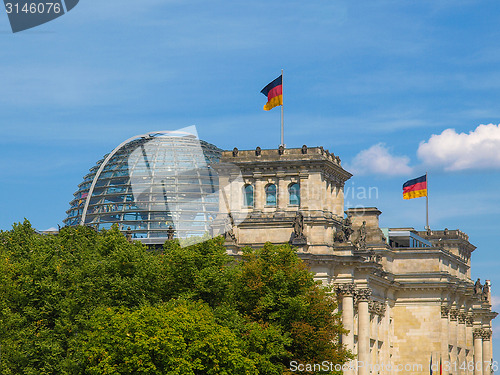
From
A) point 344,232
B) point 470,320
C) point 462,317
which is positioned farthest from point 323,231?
point 470,320

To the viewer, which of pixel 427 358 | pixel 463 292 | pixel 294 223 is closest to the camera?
pixel 294 223

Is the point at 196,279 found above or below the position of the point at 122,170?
below

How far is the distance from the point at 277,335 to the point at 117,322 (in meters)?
16.0

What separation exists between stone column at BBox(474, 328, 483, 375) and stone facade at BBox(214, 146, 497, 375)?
10.00m

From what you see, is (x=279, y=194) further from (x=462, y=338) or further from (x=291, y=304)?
(x=462, y=338)

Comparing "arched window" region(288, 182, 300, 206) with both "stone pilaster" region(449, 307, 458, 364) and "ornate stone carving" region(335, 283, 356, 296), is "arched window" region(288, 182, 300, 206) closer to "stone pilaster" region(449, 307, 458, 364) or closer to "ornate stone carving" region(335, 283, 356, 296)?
"ornate stone carving" region(335, 283, 356, 296)

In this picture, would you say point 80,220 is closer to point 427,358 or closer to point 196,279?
point 427,358

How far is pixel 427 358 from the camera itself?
14400 cm

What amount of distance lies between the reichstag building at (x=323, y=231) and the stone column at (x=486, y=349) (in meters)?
0.23

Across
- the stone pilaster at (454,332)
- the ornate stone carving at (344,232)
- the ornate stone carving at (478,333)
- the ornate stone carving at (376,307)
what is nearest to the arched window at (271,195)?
the ornate stone carving at (344,232)

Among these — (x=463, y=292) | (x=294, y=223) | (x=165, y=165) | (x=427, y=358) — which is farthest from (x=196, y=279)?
(x=165, y=165)

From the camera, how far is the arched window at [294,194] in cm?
12506

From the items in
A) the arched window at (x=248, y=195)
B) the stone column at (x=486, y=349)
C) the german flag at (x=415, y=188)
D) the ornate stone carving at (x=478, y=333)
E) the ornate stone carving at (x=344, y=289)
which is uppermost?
the german flag at (x=415, y=188)

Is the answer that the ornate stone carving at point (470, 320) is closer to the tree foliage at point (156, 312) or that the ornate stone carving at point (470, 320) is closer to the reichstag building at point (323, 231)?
the reichstag building at point (323, 231)
